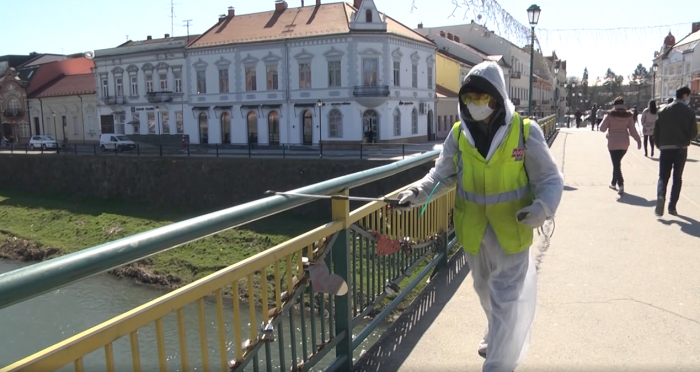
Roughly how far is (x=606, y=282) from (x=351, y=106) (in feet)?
108

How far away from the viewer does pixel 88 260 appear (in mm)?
1688

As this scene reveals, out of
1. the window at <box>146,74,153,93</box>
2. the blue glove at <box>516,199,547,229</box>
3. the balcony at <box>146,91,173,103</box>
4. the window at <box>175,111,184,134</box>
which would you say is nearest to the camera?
the blue glove at <box>516,199,547,229</box>

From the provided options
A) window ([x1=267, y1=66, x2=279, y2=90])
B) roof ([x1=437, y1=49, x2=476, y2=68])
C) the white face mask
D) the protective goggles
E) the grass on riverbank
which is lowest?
the grass on riverbank

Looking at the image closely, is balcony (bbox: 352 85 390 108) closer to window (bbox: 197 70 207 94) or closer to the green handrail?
window (bbox: 197 70 207 94)

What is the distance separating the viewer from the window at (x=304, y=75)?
3859 centimetres

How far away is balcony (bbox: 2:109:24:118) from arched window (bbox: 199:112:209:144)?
2476 cm

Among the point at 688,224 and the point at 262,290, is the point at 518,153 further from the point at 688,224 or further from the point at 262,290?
the point at 688,224

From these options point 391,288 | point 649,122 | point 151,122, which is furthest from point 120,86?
point 391,288

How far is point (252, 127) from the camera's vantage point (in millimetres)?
40906

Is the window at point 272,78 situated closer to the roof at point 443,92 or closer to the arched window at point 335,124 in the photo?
the arched window at point 335,124

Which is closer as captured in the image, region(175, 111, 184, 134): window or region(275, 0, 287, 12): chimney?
region(275, 0, 287, 12): chimney

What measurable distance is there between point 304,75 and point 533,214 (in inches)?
1452

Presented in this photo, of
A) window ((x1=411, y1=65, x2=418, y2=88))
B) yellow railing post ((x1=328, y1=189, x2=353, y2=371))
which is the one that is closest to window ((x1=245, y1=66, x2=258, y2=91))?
window ((x1=411, y1=65, x2=418, y2=88))

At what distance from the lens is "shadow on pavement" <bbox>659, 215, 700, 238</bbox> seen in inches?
263
